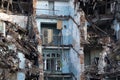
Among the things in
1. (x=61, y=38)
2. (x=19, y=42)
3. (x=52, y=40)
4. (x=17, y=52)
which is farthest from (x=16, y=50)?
(x=61, y=38)

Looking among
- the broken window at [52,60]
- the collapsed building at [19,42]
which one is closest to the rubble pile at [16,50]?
the collapsed building at [19,42]

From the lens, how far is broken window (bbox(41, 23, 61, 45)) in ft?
293

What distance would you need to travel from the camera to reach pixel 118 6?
294 ft

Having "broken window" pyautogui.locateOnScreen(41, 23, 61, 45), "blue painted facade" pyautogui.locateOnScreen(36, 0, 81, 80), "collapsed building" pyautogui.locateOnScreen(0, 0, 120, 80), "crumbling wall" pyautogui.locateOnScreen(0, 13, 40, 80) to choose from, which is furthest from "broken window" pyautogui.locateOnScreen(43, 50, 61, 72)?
"crumbling wall" pyautogui.locateOnScreen(0, 13, 40, 80)

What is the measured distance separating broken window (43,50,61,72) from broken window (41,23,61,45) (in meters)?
2.18

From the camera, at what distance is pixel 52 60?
8744 centimetres

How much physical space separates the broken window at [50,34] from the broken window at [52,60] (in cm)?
218

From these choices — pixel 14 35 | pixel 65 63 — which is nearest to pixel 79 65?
pixel 65 63

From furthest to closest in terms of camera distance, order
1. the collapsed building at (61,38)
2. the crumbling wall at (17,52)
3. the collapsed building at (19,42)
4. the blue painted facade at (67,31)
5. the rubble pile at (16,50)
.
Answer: the blue painted facade at (67,31) < the collapsed building at (61,38) < the collapsed building at (19,42) < the crumbling wall at (17,52) < the rubble pile at (16,50)

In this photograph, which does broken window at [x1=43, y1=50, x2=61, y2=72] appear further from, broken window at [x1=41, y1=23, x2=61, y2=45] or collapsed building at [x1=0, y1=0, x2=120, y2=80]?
broken window at [x1=41, y1=23, x2=61, y2=45]

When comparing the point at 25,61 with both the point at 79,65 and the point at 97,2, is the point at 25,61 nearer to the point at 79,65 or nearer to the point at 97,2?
the point at 79,65

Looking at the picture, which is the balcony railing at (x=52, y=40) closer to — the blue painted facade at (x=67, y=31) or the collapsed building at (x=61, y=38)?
the collapsed building at (x=61, y=38)

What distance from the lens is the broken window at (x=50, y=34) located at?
89.2 metres

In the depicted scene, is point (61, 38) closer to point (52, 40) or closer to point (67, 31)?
point (52, 40)
